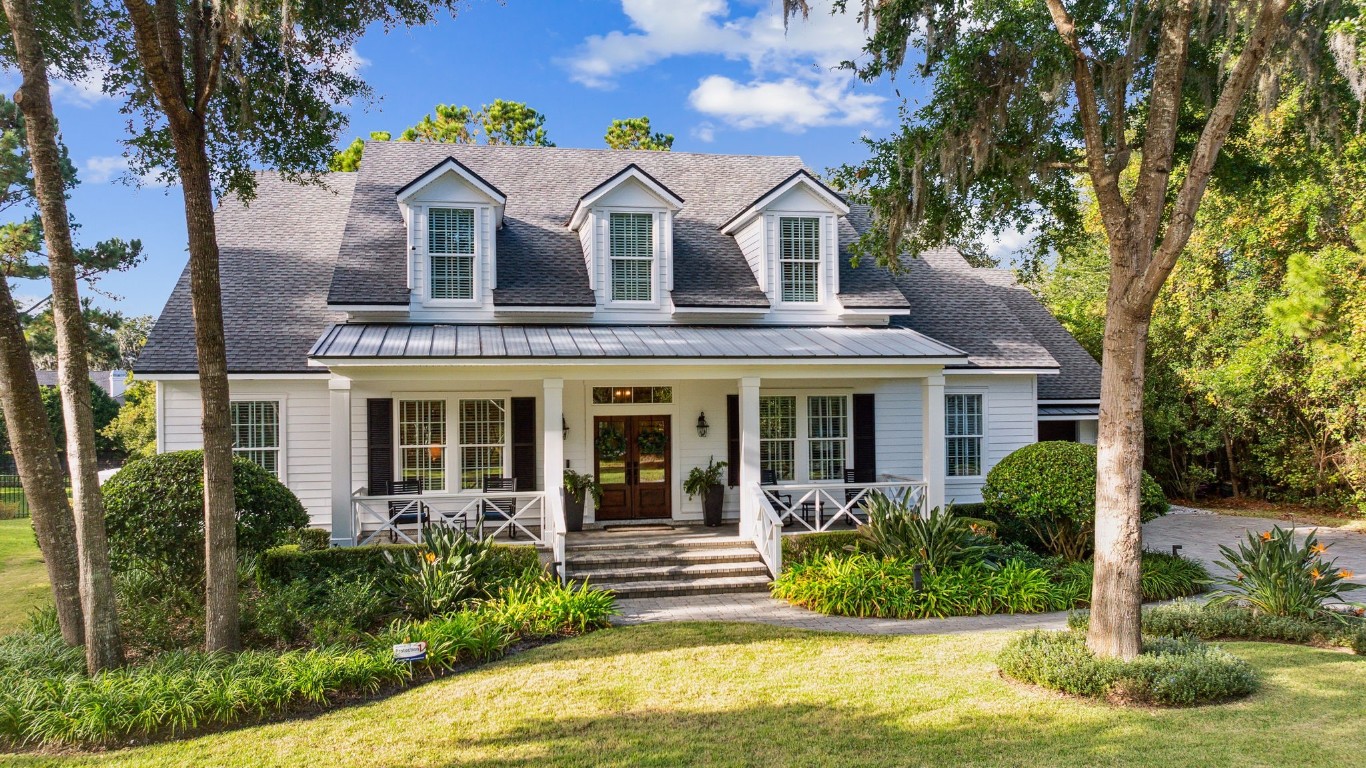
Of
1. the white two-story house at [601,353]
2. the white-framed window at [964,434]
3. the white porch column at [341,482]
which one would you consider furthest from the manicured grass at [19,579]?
the white-framed window at [964,434]

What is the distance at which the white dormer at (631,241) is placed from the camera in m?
14.5

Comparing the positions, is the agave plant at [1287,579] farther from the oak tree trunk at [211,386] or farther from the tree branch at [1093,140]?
the oak tree trunk at [211,386]

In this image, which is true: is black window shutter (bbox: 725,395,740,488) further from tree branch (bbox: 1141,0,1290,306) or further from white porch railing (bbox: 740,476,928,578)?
tree branch (bbox: 1141,0,1290,306)

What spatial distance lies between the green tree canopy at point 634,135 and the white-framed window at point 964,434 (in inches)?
764

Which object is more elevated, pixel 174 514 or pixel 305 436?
pixel 305 436

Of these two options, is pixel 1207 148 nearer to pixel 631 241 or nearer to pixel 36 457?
pixel 631 241

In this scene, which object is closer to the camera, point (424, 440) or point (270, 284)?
point (424, 440)

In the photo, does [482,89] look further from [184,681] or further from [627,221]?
[184,681]

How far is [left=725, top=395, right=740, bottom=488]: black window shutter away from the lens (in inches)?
566

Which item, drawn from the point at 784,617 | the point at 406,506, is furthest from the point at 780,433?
the point at 406,506

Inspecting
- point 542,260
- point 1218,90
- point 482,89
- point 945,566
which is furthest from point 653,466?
point 482,89

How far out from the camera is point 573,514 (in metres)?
13.4

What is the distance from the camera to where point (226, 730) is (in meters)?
6.43

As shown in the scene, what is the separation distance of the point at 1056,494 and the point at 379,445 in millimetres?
10535
